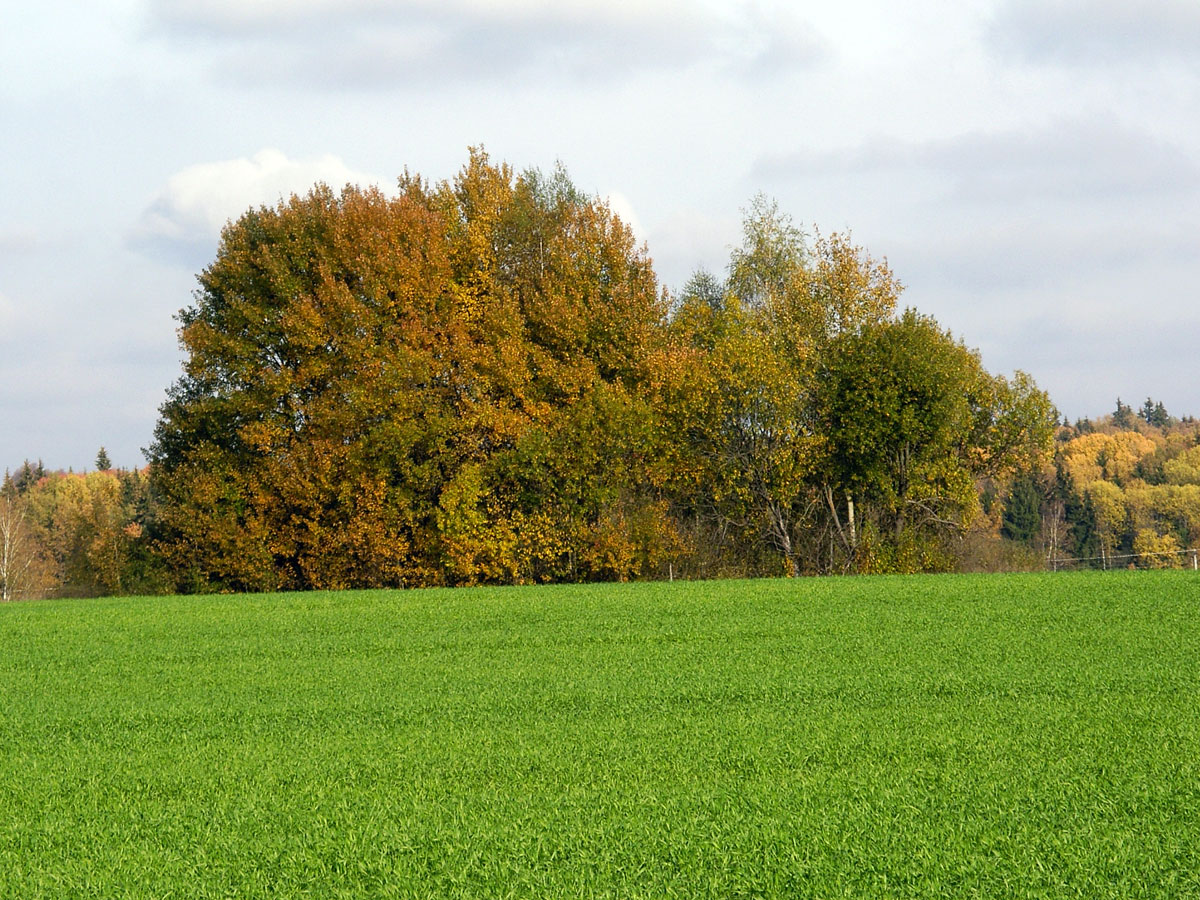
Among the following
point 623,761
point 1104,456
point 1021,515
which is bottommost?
point 623,761

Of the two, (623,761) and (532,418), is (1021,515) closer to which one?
(532,418)

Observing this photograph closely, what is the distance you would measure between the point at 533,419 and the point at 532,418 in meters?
0.04

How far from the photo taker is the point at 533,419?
32.7 metres

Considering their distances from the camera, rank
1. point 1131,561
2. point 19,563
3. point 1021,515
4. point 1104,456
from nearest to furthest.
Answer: point 19,563 < point 1021,515 < point 1131,561 < point 1104,456

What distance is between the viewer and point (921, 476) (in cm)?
3369

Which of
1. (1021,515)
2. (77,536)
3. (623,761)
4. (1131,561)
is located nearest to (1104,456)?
(1131,561)

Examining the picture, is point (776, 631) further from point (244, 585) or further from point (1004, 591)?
point (244, 585)

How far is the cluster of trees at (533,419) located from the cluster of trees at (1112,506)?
6047 centimetres

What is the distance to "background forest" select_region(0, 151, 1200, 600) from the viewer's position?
1249 inches

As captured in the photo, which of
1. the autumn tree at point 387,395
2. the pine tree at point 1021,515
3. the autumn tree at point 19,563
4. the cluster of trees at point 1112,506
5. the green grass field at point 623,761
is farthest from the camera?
the cluster of trees at point 1112,506

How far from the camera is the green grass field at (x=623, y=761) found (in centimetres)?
607

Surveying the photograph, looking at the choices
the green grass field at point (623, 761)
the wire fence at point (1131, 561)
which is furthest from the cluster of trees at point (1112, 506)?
the green grass field at point (623, 761)

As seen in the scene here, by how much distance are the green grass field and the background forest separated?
1386 cm

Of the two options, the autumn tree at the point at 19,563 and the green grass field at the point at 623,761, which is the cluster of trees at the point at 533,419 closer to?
the green grass field at the point at 623,761
